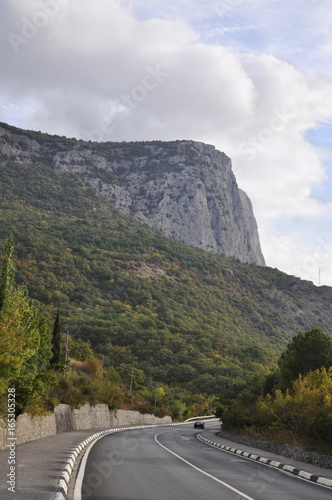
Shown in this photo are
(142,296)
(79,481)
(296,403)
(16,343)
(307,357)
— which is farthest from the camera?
(142,296)

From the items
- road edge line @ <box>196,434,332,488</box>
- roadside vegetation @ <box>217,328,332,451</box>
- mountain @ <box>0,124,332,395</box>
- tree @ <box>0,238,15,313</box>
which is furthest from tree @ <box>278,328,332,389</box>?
mountain @ <box>0,124,332,395</box>

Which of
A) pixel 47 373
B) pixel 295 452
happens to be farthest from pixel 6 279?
pixel 295 452

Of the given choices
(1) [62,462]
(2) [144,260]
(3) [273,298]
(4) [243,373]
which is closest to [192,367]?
(4) [243,373]

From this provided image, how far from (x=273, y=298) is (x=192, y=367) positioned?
279 feet

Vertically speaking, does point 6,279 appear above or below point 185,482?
above

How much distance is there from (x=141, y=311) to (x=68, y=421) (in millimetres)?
100713

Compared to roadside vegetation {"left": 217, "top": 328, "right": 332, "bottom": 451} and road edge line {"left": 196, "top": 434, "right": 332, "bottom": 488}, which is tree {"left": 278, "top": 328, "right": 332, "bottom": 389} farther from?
road edge line {"left": 196, "top": 434, "right": 332, "bottom": 488}

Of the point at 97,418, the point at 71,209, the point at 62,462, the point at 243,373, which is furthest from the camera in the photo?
the point at 71,209

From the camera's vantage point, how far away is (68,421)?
125ft

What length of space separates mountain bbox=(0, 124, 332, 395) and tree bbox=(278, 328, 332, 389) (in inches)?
2182

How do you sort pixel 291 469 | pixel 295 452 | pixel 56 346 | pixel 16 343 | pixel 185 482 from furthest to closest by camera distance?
pixel 56 346 → pixel 295 452 → pixel 291 469 → pixel 16 343 → pixel 185 482

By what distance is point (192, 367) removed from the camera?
114375 millimetres

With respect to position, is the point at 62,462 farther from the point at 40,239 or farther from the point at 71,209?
the point at 71,209

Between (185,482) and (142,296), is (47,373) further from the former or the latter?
(142,296)
